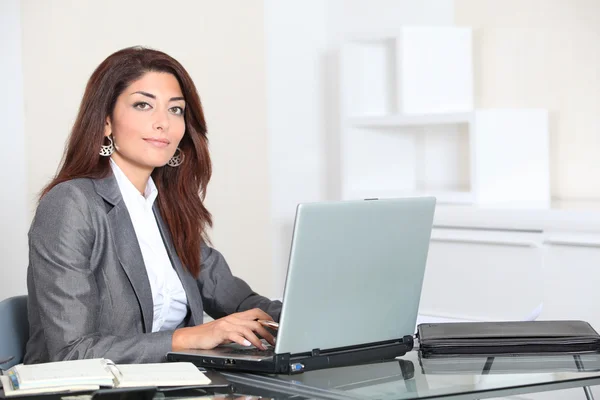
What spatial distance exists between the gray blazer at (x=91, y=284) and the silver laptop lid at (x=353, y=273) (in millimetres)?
387

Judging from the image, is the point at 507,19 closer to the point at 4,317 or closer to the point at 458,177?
the point at 458,177

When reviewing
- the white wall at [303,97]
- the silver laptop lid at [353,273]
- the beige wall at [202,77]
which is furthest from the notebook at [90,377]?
the white wall at [303,97]

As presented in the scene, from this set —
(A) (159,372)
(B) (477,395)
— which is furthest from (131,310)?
(B) (477,395)

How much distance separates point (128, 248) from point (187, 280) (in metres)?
0.25

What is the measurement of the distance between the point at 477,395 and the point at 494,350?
0.91 feet

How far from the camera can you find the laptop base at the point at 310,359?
1.72 meters

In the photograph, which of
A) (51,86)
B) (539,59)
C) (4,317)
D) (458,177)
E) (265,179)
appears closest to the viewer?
(4,317)

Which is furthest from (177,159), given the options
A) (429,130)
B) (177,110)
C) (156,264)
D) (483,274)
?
(429,130)

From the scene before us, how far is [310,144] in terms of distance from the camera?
4797 mm

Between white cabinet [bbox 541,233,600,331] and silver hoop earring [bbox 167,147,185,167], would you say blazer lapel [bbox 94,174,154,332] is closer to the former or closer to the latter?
silver hoop earring [bbox 167,147,185,167]

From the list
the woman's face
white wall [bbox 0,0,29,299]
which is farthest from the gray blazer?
white wall [bbox 0,0,29,299]

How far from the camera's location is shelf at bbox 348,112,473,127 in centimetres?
380

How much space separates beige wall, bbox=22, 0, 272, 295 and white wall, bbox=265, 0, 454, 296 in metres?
0.07

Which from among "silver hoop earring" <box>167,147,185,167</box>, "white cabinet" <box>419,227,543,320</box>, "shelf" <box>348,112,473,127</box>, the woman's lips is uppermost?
"shelf" <box>348,112,473,127</box>
